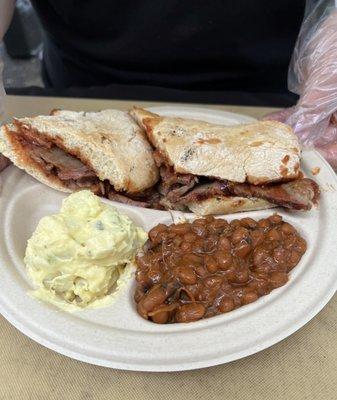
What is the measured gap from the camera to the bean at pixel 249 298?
155 cm

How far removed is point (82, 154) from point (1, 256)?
1.70 ft

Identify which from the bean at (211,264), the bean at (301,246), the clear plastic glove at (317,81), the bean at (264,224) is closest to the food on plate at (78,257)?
the bean at (211,264)

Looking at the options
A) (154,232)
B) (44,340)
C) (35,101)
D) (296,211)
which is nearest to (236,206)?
(296,211)

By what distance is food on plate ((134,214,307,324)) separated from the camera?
1538 mm

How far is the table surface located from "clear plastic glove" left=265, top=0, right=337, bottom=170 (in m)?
0.94

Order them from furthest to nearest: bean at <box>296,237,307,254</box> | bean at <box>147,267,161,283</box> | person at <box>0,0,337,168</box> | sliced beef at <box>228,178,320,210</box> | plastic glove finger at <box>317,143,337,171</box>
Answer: person at <box>0,0,337,168</box> → plastic glove finger at <box>317,143,337,171</box> → sliced beef at <box>228,178,320,210</box> → bean at <box>296,237,307,254</box> → bean at <box>147,267,161,283</box>

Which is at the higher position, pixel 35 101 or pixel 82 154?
pixel 82 154

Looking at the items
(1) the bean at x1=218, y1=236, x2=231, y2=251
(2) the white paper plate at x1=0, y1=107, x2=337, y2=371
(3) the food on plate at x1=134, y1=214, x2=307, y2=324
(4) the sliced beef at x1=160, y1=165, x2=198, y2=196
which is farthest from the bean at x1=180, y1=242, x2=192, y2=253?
(4) the sliced beef at x1=160, y1=165, x2=198, y2=196

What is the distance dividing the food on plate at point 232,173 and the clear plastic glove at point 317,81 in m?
0.20

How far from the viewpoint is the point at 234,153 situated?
1926 millimetres

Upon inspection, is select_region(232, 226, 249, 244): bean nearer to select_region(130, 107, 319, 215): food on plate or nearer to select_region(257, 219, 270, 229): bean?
select_region(257, 219, 270, 229): bean

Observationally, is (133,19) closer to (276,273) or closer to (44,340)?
(276,273)

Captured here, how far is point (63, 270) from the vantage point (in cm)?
160

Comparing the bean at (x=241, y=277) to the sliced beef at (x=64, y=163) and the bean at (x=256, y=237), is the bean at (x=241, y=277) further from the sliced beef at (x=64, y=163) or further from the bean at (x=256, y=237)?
the sliced beef at (x=64, y=163)
